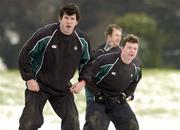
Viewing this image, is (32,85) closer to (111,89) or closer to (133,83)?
(111,89)

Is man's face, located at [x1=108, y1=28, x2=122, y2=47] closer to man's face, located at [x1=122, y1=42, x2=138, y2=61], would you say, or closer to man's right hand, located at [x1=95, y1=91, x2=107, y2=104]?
man's face, located at [x1=122, y1=42, x2=138, y2=61]

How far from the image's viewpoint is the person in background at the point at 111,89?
798 cm

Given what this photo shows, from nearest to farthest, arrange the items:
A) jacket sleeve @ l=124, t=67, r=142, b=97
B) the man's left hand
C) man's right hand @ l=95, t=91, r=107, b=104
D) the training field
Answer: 1. the man's left hand
2. man's right hand @ l=95, t=91, r=107, b=104
3. jacket sleeve @ l=124, t=67, r=142, b=97
4. the training field

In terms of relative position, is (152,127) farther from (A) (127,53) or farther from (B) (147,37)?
(B) (147,37)

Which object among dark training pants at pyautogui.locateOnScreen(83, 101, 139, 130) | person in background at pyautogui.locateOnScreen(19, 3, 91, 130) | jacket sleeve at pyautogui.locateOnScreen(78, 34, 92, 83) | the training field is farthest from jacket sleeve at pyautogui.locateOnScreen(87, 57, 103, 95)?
the training field

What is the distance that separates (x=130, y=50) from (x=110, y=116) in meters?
1.01

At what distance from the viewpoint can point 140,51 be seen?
29.7 m

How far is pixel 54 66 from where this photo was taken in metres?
7.06

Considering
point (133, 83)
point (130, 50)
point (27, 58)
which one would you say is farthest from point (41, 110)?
point (133, 83)

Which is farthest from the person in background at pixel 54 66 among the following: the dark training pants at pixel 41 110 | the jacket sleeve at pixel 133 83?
the jacket sleeve at pixel 133 83

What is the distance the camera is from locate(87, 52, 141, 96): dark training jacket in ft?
26.4

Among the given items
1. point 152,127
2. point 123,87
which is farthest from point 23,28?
point 123,87

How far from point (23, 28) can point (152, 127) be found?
1059 inches

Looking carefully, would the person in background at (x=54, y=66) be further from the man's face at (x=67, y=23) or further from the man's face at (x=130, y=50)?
the man's face at (x=130, y=50)
